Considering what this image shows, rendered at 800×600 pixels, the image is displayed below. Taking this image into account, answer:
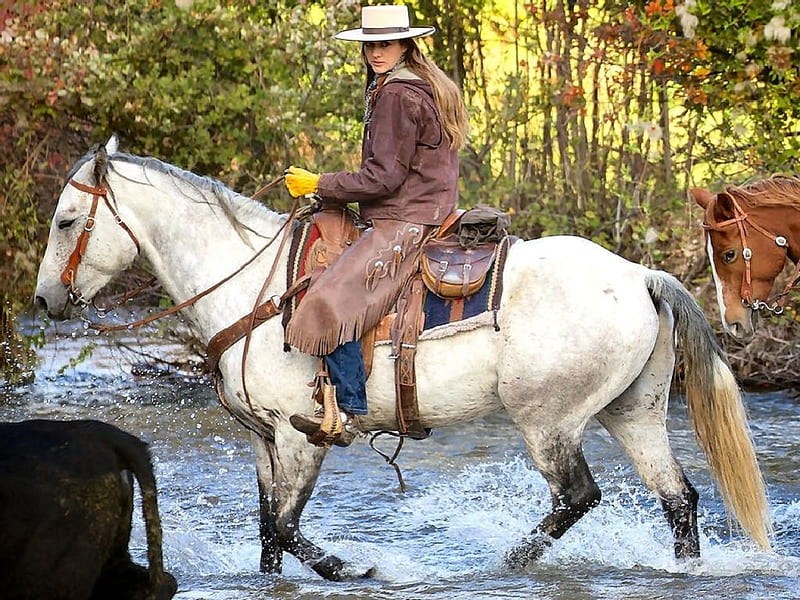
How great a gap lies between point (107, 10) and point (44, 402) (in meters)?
3.24

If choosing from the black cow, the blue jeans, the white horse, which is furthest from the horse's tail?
the black cow

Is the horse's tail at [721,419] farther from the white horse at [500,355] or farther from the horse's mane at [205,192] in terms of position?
the horse's mane at [205,192]

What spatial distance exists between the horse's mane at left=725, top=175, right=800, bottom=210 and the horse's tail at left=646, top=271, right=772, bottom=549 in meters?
0.65

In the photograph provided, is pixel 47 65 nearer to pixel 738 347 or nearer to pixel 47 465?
pixel 738 347

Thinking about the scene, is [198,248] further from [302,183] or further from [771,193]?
[771,193]

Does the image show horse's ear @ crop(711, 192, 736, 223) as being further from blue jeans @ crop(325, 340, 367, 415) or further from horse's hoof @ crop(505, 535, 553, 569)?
blue jeans @ crop(325, 340, 367, 415)

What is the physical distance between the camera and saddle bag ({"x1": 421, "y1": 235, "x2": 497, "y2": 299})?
575 cm

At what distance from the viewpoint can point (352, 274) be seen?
571 cm

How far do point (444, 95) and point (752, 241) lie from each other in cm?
168

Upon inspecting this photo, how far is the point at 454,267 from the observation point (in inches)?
227

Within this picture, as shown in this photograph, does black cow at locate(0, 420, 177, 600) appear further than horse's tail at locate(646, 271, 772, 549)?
No

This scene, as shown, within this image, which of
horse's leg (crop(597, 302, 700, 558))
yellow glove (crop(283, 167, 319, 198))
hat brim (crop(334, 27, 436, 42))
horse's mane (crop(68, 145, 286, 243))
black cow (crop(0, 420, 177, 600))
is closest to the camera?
black cow (crop(0, 420, 177, 600))

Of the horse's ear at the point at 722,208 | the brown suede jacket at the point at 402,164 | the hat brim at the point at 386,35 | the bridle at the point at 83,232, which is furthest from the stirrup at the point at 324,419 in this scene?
the horse's ear at the point at 722,208

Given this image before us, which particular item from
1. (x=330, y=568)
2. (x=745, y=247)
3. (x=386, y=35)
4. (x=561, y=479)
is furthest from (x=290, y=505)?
(x=745, y=247)
